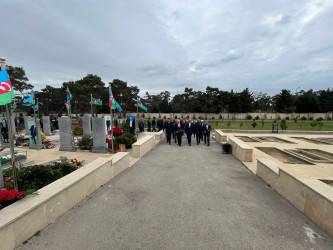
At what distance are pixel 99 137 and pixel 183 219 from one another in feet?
25.1

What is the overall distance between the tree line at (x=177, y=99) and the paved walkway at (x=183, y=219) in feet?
130

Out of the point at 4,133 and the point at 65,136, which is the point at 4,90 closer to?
the point at 65,136

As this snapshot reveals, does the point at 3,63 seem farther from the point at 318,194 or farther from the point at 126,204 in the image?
the point at 318,194

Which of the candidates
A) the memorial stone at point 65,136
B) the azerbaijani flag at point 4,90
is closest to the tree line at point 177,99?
the memorial stone at point 65,136

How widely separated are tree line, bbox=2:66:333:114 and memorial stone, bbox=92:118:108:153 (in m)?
33.3

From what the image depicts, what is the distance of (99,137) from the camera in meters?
9.76

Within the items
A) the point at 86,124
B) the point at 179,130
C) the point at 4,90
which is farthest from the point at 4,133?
the point at 179,130

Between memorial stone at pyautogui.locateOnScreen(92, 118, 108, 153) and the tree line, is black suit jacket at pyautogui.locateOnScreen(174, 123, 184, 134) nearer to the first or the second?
memorial stone at pyautogui.locateOnScreen(92, 118, 108, 153)

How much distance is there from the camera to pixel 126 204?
4.21m

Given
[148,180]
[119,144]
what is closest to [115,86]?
[119,144]

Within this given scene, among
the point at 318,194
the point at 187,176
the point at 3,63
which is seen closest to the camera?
the point at 318,194

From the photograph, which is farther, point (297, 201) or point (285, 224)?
point (297, 201)

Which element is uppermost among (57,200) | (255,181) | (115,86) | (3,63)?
(115,86)

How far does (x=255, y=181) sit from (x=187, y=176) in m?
2.34
